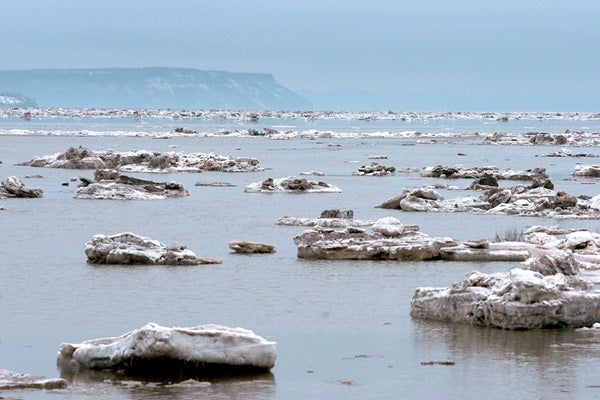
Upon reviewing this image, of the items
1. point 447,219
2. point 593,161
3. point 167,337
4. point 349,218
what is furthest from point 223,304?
point 593,161

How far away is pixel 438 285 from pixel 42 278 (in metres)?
6.11

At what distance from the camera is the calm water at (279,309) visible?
37.7 ft

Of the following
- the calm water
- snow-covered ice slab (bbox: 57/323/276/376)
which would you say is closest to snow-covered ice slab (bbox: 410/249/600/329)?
the calm water

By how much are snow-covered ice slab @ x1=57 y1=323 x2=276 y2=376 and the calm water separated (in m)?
0.27

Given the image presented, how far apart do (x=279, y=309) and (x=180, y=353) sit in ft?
14.4

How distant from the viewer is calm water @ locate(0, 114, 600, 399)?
452 inches

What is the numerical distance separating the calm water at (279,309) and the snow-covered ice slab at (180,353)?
0.27 metres

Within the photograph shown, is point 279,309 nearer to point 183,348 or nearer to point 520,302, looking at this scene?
point 520,302

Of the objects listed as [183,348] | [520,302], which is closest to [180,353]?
[183,348]

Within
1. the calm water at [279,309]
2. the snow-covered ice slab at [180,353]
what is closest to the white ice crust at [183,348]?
the snow-covered ice slab at [180,353]

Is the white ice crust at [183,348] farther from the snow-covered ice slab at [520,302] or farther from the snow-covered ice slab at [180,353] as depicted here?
the snow-covered ice slab at [520,302]

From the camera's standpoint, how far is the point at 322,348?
1323 cm

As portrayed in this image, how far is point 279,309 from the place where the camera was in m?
15.9

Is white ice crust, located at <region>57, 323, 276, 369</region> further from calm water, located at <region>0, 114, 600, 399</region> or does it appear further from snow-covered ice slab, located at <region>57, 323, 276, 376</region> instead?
calm water, located at <region>0, 114, 600, 399</region>
